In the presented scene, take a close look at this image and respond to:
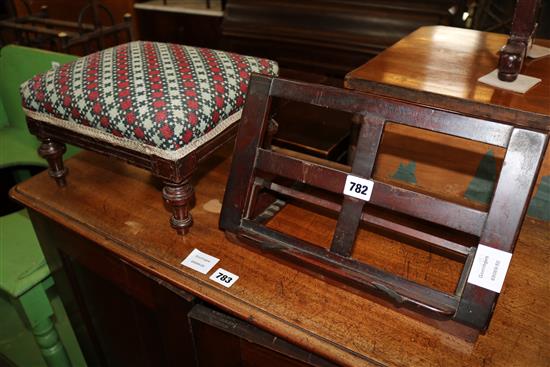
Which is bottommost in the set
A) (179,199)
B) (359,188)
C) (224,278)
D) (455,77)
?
(224,278)

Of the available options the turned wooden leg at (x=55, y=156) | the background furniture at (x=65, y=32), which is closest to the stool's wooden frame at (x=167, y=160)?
the turned wooden leg at (x=55, y=156)

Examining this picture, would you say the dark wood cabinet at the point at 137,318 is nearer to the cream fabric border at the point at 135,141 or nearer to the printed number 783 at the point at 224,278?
the printed number 783 at the point at 224,278

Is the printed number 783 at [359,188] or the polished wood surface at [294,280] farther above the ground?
the printed number 783 at [359,188]

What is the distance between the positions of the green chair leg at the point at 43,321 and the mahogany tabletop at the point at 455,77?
1.14 meters

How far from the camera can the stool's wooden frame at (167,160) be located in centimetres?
91

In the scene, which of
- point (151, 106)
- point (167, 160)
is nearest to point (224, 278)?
point (167, 160)

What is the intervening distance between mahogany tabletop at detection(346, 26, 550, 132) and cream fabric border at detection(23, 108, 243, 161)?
304mm

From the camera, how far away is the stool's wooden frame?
905mm

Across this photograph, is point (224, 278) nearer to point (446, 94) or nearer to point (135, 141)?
point (135, 141)

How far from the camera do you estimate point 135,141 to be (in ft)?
2.94

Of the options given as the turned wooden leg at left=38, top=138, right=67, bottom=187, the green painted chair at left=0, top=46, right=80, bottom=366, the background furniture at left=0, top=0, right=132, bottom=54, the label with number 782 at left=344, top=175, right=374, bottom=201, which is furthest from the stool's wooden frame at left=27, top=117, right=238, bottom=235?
the background furniture at left=0, top=0, right=132, bottom=54

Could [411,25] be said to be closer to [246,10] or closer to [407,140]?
[246,10]

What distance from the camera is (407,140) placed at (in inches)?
49.1

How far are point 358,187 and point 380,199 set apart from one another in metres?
0.04
